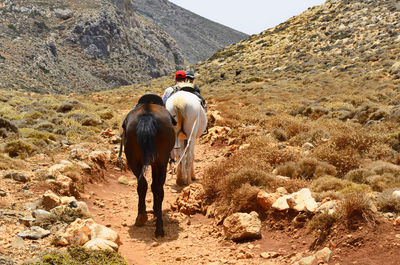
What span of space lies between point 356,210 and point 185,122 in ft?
14.6

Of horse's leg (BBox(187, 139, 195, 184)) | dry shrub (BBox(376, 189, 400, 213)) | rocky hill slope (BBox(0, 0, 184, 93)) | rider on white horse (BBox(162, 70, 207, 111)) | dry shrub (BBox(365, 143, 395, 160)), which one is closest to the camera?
dry shrub (BBox(376, 189, 400, 213))

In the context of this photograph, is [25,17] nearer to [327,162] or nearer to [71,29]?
[71,29]

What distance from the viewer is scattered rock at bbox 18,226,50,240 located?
195 inches

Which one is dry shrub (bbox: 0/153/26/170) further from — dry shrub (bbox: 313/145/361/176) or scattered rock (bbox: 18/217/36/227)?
dry shrub (bbox: 313/145/361/176)

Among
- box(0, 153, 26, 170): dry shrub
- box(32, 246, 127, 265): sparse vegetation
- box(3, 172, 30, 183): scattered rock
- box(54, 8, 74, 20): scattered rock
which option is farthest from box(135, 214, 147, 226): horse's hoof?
box(54, 8, 74, 20): scattered rock

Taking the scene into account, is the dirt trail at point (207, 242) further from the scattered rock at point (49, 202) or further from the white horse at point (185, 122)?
the white horse at point (185, 122)

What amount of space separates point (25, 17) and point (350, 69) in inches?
2908

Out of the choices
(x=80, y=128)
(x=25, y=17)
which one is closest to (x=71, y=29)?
(x=25, y=17)

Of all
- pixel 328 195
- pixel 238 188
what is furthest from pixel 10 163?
pixel 328 195

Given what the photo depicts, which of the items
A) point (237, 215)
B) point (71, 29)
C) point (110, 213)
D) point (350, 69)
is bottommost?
point (110, 213)

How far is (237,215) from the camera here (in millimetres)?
5840

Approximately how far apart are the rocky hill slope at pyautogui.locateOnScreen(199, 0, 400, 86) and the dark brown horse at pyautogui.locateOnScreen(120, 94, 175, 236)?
868 inches

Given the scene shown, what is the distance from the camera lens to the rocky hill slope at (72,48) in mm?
65125

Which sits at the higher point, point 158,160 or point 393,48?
point 393,48
